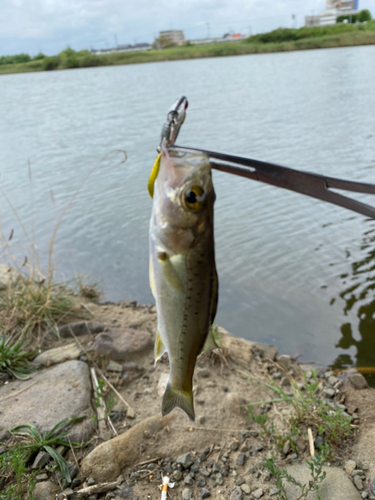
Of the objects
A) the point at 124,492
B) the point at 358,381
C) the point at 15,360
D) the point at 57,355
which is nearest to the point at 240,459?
the point at 124,492

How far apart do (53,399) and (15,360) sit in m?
0.71

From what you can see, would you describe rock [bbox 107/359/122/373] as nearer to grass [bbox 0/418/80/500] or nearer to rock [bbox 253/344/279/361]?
grass [bbox 0/418/80/500]

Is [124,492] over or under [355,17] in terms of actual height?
under

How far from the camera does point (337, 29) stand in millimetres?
71750

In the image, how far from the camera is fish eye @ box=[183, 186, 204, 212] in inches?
53.1

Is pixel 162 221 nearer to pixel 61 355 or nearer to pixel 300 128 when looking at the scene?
pixel 61 355

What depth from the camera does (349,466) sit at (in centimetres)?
313

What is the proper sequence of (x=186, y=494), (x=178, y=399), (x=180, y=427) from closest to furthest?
(x=178, y=399), (x=186, y=494), (x=180, y=427)

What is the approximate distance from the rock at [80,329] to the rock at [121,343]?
0.50ft

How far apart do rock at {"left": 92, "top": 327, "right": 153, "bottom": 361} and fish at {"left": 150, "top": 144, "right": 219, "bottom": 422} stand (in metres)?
2.98

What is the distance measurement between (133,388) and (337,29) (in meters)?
81.6

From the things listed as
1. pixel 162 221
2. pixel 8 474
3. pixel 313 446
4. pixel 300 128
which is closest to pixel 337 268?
pixel 313 446

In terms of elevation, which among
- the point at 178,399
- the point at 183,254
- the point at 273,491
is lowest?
the point at 273,491

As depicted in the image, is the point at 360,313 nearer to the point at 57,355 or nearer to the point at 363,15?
the point at 57,355
